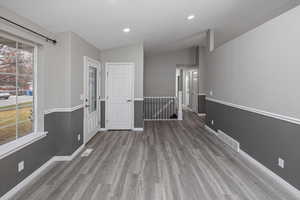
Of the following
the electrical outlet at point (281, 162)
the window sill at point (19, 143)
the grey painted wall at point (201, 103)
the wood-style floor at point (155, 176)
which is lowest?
the wood-style floor at point (155, 176)

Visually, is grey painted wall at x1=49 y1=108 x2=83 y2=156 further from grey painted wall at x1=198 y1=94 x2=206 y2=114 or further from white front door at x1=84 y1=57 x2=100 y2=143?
grey painted wall at x1=198 y1=94 x2=206 y2=114

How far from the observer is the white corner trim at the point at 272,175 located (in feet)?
7.16

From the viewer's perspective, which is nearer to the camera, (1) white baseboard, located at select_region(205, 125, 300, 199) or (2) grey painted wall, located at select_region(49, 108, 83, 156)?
(1) white baseboard, located at select_region(205, 125, 300, 199)

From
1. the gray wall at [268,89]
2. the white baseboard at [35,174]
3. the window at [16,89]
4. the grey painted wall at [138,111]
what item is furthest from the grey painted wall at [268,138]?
the window at [16,89]

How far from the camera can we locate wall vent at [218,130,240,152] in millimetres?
3626

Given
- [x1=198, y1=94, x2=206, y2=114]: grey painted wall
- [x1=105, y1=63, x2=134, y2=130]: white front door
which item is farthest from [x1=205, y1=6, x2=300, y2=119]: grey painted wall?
[x1=198, y1=94, x2=206, y2=114]: grey painted wall

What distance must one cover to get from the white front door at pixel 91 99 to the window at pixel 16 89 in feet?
4.33

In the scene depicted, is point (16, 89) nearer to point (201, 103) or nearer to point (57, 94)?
point (57, 94)

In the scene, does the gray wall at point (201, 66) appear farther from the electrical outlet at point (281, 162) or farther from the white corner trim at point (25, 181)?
the white corner trim at point (25, 181)

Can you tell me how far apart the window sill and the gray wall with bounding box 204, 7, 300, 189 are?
137 inches

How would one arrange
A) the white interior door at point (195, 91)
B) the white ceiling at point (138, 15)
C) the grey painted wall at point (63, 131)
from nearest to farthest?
the white ceiling at point (138, 15) → the grey painted wall at point (63, 131) → the white interior door at point (195, 91)

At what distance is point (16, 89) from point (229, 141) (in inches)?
159

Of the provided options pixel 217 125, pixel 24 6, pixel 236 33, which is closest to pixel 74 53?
pixel 24 6

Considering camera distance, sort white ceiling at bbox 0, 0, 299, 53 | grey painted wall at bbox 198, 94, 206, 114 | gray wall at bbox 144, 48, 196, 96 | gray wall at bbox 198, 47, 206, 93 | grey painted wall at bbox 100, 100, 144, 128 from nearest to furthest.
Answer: white ceiling at bbox 0, 0, 299, 53 < grey painted wall at bbox 100, 100, 144, 128 < gray wall at bbox 198, 47, 206, 93 < gray wall at bbox 144, 48, 196, 96 < grey painted wall at bbox 198, 94, 206, 114
